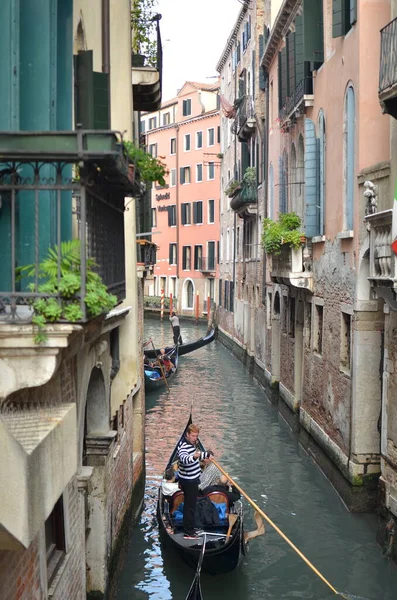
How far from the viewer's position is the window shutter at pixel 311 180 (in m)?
12.3

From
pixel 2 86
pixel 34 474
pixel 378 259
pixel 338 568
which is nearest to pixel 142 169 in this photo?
pixel 2 86

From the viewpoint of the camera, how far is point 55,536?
5.00 m

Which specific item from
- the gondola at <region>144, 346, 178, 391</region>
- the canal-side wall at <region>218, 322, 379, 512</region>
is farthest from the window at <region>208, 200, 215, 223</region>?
the canal-side wall at <region>218, 322, 379, 512</region>

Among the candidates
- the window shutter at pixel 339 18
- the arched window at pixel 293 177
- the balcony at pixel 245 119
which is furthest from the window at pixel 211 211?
the window shutter at pixel 339 18

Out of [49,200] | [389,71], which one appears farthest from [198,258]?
[49,200]

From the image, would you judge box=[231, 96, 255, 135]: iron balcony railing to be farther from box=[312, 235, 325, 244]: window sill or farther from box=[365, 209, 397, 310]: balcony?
box=[365, 209, 397, 310]: balcony

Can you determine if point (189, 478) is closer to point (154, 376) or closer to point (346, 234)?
point (346, 234)

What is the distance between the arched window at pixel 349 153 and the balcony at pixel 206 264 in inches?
1086

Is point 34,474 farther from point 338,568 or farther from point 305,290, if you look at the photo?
point 305,290

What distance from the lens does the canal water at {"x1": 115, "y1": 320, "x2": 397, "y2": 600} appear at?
7926 mm

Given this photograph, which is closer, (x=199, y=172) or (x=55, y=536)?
(x=55, y=536)

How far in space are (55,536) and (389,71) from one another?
186 inches

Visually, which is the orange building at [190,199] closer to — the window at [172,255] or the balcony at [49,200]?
the window at [172,255]

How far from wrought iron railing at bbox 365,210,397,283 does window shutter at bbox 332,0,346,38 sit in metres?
2.75
